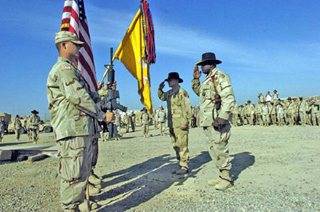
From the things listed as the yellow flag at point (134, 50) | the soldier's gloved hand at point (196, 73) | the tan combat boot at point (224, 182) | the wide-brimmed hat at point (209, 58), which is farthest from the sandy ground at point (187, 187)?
the yellow flag at point (134, 50)

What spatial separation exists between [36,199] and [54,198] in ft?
0.98

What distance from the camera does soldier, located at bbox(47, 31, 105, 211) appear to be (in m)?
2.40

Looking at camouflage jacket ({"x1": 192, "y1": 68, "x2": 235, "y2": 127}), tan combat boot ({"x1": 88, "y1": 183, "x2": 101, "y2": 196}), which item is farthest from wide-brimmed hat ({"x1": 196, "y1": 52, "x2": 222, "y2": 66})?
tan combat boot ({"x1": 88, "y1": 183, "x2": 101, "y2": 196})

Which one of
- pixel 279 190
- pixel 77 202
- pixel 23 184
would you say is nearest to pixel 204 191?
pixel 279 190

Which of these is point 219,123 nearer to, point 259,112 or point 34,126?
point 34,126

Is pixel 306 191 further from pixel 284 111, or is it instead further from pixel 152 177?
pixel 284 111

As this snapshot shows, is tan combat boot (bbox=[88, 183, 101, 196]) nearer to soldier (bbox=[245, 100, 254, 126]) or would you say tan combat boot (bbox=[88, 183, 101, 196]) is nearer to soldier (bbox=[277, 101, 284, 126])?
soldier (bbox=[277, 101, 284, 126])

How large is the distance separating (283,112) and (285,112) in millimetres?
371

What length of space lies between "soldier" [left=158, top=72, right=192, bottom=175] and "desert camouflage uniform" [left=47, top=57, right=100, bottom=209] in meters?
3.09

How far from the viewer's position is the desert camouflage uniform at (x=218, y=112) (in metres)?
3.94

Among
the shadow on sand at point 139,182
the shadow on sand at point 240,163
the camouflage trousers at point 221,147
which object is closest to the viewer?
the shadow on sand at point 139,182

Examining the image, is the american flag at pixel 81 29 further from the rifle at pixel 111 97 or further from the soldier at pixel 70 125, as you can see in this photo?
the soldier at pixel 70 125

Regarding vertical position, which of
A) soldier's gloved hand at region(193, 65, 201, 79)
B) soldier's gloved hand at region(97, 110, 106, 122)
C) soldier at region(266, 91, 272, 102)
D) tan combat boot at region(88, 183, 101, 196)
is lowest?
tan combat boot at region(88, 183, 101, 196)

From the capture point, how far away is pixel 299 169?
4.92 metres
